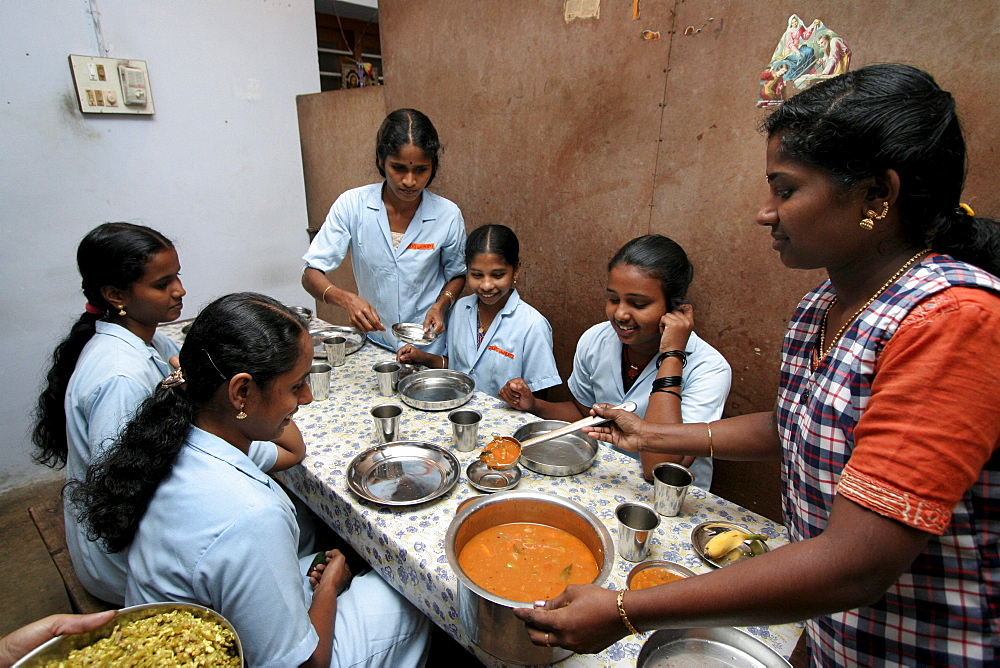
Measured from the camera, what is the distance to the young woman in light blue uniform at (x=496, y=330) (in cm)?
280

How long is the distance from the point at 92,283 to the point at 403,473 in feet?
4.90

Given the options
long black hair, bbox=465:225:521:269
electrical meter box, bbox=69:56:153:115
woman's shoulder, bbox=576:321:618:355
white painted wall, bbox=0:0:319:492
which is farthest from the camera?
electrical meter box, bbox=69:56:153:115

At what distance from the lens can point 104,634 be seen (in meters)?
1.05

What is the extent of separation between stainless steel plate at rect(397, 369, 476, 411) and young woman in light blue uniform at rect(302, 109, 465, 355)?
38 cm

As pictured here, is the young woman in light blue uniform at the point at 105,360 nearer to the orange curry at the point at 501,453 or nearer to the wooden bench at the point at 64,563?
the wooden bench at the point at 64,563

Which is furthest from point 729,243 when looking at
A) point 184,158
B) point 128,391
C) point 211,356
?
point 184,158

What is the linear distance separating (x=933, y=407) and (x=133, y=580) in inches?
72.7

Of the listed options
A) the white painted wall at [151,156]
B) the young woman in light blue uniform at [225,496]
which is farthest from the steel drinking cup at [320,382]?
the white painted wall at [151,156]

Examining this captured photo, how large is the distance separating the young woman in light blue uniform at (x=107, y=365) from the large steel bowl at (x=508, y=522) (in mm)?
865

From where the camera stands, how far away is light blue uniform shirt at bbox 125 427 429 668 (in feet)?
3.99

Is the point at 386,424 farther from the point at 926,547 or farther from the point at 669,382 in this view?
the point at 926,547

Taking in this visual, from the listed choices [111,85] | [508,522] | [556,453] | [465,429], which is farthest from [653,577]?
[111,85]

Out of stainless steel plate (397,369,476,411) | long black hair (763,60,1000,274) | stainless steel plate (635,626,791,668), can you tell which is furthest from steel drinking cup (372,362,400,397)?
long black hair (763,60,1000,274)

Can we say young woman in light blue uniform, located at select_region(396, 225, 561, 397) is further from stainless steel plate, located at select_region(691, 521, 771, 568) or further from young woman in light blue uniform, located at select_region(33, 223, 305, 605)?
stainless steel plate, located at select_region(691, 521, 771, 568)
